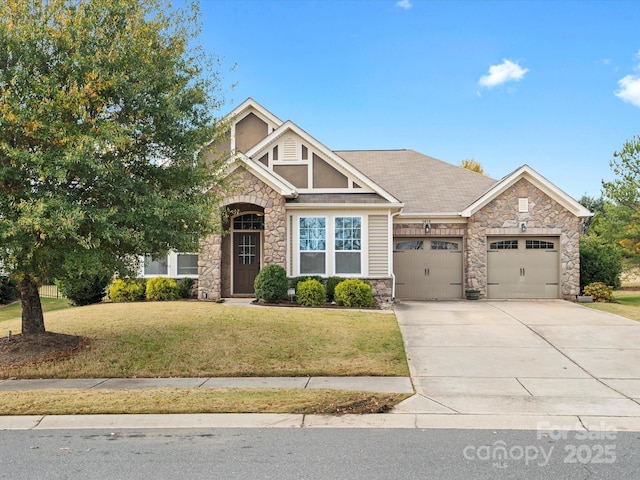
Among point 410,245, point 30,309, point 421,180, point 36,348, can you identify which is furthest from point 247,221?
point 36,348

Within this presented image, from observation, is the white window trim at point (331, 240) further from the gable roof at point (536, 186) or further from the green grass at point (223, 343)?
the gable roof at point (536, 186)

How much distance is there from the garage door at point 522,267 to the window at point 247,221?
868 cm

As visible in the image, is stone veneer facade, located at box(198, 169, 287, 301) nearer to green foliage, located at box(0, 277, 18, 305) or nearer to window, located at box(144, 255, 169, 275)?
window, located at box(144, 255, 169, 275)

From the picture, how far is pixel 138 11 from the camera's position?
9945mm

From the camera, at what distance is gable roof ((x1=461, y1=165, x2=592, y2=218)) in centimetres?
1870

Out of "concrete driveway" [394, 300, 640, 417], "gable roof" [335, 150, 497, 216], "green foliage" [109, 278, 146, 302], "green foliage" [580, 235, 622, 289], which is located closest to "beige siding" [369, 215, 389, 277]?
"concrete driveway" [394, 300, 640, 417]

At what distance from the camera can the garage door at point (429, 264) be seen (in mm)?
19688

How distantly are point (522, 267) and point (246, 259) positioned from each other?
10.3m

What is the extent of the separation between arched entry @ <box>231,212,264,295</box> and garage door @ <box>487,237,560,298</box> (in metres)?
8.64

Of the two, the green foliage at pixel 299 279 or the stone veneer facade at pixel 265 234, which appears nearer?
the stone veneer facade at pixel 265 234

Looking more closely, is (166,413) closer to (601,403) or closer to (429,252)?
(601,403)

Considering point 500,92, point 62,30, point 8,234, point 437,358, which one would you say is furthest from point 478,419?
point 500,92

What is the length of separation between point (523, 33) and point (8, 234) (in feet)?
50.2

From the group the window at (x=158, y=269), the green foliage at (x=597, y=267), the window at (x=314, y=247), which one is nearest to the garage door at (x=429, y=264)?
the window at (x=314, y=247)
